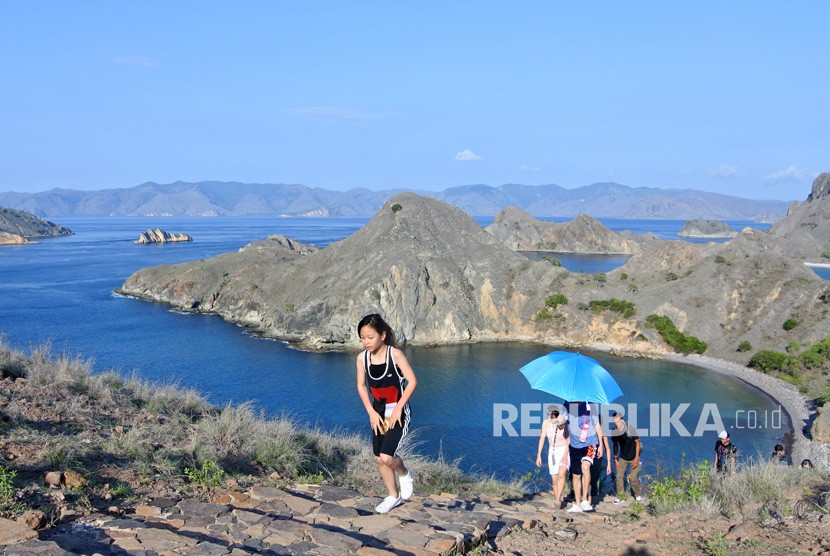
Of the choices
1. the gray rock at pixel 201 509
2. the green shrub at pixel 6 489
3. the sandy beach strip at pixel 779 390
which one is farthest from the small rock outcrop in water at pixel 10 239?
the gray rock at pixel 201 509

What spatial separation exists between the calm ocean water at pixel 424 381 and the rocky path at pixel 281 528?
992 centimetres

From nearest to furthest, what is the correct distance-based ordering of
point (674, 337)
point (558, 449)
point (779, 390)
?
point (558, 449), point (779, 390), point (674, 337)

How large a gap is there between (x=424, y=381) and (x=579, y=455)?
31.9 m

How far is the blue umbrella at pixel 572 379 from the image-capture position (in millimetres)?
8805

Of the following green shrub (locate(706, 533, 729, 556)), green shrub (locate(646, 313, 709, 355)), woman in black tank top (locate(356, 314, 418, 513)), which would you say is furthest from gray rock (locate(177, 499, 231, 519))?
green shrub (locate(646, 313, 709, 355))

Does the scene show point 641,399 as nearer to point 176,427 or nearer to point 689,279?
point 689,279

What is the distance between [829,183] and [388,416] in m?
198

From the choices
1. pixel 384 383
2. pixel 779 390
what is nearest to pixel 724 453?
pixel 384 383

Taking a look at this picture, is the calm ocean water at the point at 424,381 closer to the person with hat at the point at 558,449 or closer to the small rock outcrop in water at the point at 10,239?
the person with hat at the point at 558,449

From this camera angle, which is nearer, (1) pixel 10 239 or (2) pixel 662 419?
(2) pixel 662 419

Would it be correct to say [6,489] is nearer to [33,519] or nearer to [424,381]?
[33,519]

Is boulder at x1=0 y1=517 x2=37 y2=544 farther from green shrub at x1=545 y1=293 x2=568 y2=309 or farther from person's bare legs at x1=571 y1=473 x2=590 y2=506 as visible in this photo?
green shrub at x1=545 y1=293 x2=568 y2=309

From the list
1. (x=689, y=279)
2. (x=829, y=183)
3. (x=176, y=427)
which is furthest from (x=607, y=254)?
(x=176, y=427)

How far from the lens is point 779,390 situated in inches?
1506
